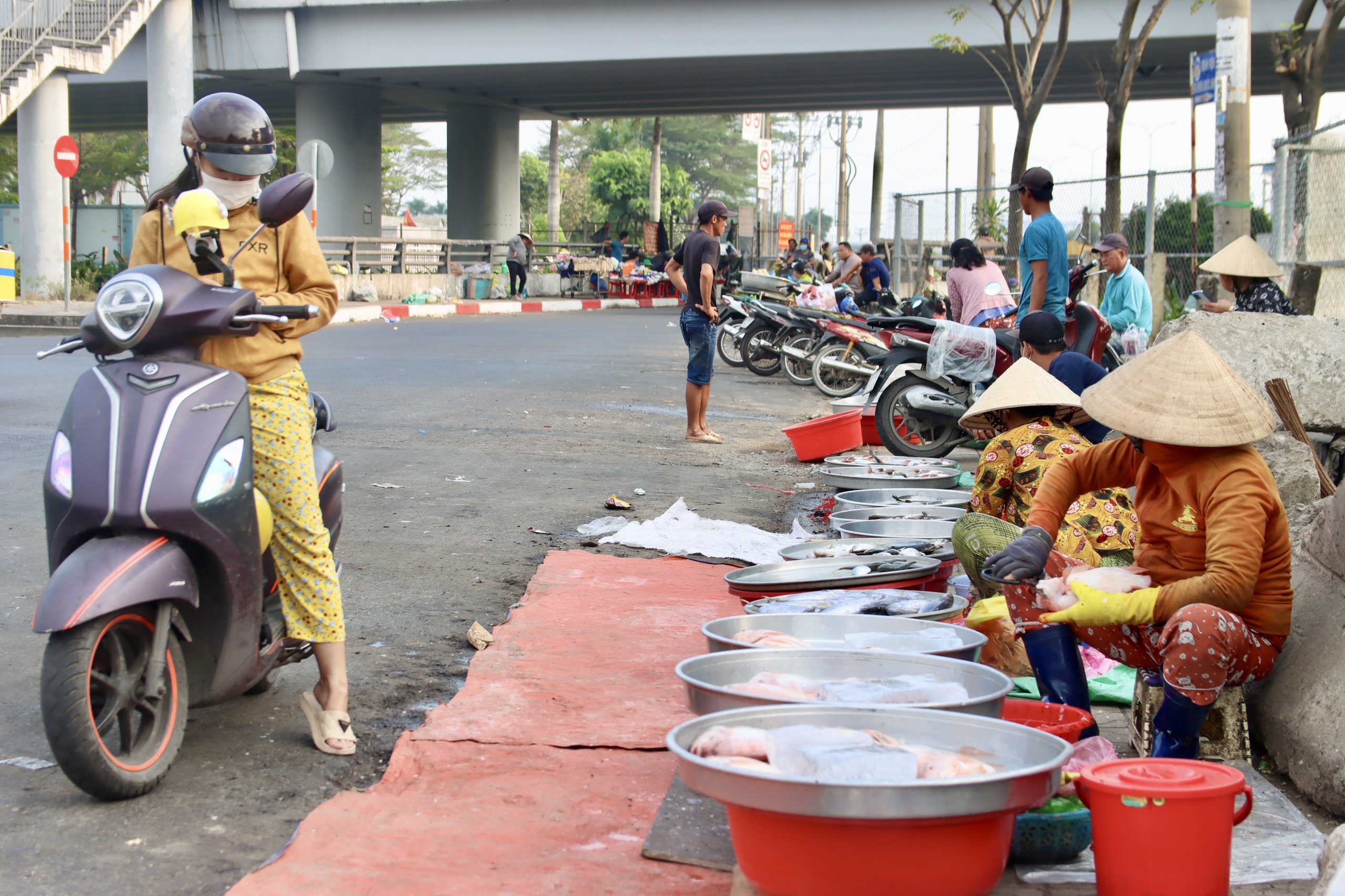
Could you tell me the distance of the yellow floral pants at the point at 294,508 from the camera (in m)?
3.10

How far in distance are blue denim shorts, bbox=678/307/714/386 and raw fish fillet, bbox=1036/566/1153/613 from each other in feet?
18.9

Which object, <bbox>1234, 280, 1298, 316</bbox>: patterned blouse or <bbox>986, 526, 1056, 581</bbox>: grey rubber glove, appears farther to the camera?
<bbox>1234, 280, 1298, 316</bbox>: patterned blouse

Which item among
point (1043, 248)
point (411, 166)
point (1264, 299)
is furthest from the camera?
point (411, 166)

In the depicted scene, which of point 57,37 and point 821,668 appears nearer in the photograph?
point 821,668

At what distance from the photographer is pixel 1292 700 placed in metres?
3.09

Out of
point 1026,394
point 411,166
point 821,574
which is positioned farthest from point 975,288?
point 411,166

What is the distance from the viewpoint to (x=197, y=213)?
2.94 m

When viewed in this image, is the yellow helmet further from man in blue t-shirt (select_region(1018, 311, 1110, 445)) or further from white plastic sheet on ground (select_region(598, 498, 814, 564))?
man in blue t-shirt (select_region(1018, 311, 1110, 445))

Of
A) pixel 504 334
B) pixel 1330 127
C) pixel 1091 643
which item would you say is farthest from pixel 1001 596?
pixel 504 334

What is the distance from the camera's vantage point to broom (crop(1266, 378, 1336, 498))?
4.71m

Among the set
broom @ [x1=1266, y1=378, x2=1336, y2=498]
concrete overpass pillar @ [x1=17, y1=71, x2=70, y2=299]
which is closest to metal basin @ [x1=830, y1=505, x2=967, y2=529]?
broom @ [x1=1266, y1=378, x2=1336, y2=498]

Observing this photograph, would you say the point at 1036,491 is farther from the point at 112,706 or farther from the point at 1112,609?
the point at 112,706

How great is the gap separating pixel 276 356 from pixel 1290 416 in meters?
3.76

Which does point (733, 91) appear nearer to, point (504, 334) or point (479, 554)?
point (504, 334)
